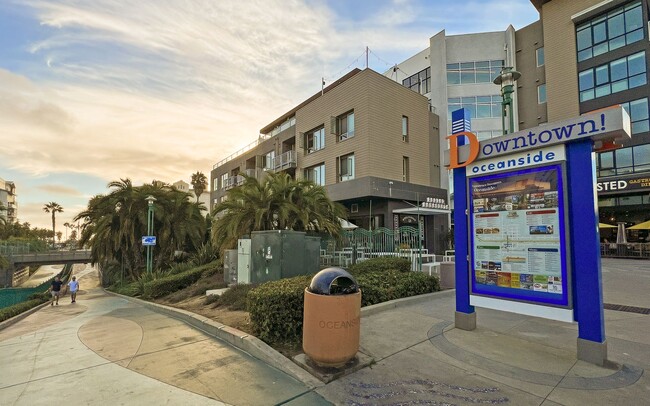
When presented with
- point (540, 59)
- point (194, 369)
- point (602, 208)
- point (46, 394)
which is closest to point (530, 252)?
point (194, 369)

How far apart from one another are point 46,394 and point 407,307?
650 cm

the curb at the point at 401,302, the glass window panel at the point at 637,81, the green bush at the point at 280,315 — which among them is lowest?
the curb at the point at 401,302

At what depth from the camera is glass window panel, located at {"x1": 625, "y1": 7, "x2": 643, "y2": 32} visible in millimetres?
25438

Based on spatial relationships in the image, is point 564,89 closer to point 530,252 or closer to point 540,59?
point 540,59

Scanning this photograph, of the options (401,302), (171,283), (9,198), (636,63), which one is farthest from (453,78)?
(9,198)

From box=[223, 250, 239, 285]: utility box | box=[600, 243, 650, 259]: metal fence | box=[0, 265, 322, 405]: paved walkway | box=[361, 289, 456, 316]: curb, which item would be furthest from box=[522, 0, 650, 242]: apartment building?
box=[0, 265, 322, 405]: paved walkway

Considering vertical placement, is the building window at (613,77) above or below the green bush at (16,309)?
above

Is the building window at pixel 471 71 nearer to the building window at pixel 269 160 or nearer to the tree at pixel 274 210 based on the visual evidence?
the building window at pixel 269 160

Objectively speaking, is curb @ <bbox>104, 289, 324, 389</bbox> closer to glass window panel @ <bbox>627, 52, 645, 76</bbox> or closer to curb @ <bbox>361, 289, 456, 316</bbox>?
curb @ <bbox>361, 289, 456, 316</bbox>

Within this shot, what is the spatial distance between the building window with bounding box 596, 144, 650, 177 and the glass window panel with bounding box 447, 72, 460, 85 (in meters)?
13.3

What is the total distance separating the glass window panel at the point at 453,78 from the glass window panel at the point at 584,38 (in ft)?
31.6

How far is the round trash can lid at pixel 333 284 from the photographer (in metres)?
4.58

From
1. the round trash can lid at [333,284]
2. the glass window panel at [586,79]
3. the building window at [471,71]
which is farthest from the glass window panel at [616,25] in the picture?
the round trash can lid at [333,284]

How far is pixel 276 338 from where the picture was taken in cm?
539
